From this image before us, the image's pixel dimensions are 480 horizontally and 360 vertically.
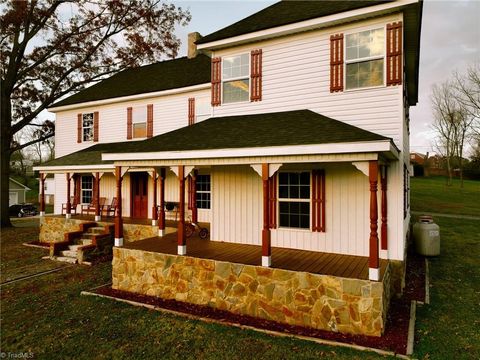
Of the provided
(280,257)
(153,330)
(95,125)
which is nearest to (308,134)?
(280,257)

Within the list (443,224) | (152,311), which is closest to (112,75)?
(152,311)

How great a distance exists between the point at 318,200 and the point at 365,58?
372 centimetres

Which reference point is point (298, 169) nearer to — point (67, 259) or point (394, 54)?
point (394, 54)

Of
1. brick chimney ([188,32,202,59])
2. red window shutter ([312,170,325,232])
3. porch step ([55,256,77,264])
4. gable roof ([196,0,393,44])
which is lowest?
porch step ([55,256,77,264])

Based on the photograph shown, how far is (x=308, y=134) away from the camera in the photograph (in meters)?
6.68

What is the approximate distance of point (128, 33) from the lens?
2002 centimetres

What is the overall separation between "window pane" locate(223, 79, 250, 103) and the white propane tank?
7362 millimetres

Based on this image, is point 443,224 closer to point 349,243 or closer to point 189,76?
point 349,243

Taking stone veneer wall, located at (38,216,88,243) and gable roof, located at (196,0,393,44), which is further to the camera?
stone veneer wall, located at (38,216,88,243)

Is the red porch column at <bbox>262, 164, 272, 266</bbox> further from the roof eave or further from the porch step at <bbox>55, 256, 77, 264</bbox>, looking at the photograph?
the porch step at <bbox>55, 256, 77, 264</bbox>

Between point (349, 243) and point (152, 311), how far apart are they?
Result: 4896 mm

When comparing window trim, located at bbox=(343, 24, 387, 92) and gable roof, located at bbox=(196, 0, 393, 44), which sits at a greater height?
gable roof, located at bbox=(196, 0, 393, 44)

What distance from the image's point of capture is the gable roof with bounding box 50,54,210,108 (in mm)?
14352

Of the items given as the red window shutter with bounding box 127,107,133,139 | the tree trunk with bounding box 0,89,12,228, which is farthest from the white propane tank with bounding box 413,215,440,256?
the tree trunk with bounding box 0,89,12,228
